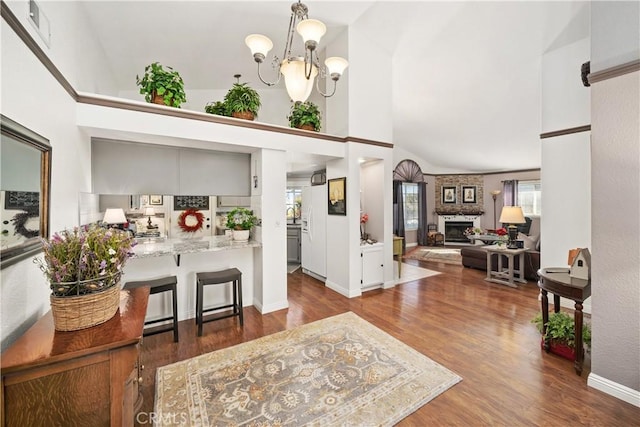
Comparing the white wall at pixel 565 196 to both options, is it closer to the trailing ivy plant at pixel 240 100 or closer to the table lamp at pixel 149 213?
the trailing ivy plant at pixel 240 100

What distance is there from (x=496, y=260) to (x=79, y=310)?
6107mm

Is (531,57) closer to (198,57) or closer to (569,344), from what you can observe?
(569,344)

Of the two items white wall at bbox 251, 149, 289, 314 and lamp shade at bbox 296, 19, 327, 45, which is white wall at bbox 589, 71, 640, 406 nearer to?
lamp shade at bbox 296, 19, 327, 45

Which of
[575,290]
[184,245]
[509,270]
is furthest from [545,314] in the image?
[184,245]

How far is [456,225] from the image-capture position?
30.2ft

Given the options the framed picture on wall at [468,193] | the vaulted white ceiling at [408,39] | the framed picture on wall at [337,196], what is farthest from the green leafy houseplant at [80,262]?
the framed picture on wall at [468,193]

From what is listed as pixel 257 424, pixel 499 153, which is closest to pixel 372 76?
pixel 257 424

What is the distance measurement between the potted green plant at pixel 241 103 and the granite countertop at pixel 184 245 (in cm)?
156

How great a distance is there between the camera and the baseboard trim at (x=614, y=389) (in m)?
1.80

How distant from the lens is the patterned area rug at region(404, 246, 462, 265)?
661 cm

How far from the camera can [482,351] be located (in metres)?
2.50

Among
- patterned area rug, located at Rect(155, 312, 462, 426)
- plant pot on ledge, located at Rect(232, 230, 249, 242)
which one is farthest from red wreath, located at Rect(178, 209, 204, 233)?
patterned area rug, located at Rect(155, 312, 462, 426)

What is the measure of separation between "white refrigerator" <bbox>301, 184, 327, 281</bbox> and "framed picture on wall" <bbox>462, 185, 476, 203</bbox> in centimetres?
681

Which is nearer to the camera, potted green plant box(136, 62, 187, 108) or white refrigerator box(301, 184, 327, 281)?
potted green plant box(136, 62, 187, 108)
